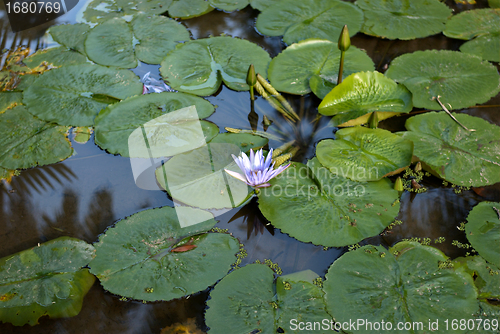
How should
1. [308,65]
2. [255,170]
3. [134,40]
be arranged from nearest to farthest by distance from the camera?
1. [255,170]
2. [308,65]
3. [134,40]

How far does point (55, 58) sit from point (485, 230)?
3.91m

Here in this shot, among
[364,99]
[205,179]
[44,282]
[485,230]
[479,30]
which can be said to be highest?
[479,30]

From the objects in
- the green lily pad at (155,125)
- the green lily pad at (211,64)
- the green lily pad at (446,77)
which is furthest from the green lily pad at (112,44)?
the green lily pad at (446,77)

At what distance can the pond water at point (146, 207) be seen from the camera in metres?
1.97

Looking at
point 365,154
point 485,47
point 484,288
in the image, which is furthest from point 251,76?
point 485,47

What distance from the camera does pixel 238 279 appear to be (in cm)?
200

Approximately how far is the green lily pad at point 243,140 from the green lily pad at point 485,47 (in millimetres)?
2445

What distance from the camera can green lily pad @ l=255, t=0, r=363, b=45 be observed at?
3.56 m

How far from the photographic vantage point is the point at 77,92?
3016mm

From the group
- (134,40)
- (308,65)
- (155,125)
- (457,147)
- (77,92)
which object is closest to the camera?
(457,147)

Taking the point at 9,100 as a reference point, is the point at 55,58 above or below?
above

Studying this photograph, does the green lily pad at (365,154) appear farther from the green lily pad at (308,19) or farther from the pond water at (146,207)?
the green lily pad at (308,19)

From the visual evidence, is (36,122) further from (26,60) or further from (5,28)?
(5,28)

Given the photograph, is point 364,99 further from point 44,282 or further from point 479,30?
point 44,282
